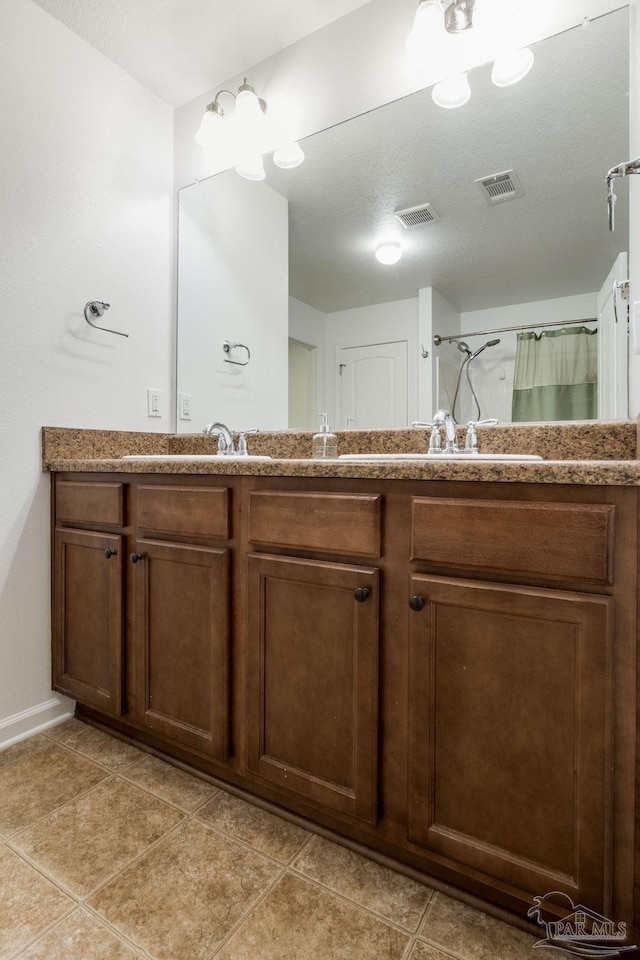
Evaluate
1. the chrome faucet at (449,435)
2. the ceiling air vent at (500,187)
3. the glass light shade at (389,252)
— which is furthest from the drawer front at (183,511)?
the ceiling air vent at (500,187)

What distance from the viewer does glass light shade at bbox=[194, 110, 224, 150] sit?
2.01 m

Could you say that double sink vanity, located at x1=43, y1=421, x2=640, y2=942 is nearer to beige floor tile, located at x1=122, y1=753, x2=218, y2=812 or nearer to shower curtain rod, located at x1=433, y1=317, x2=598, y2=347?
beige floor tile, located at x1=122, y1=753, x2=218, y2=812

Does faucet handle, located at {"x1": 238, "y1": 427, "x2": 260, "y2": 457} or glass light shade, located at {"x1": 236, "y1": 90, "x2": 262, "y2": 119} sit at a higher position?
glass light shade, located at {"x1": 236, "y1": 90, "x2": 262, "y2": 119}

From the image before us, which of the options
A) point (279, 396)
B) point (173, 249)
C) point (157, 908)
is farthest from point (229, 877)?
point (173, 249)

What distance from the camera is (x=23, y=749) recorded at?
1.57 m

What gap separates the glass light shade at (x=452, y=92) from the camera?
1.53 m

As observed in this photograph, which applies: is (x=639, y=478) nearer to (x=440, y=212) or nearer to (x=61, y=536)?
(x=440, y=212)

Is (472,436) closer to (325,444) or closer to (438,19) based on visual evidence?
(325,444)

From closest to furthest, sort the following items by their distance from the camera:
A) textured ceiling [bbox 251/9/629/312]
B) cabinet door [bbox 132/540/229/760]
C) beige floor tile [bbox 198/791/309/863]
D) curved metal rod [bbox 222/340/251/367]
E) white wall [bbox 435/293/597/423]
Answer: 1. beige floor tile [bbox 198/791/309/863]
2. cabinet door [bbox 132/540/229/760]
3. textured ceiling [bbox 251/9/629/312]
4. white wall [bbox 435/293/597/423]
5. curved metal rod [bbox 222/340/251/367]

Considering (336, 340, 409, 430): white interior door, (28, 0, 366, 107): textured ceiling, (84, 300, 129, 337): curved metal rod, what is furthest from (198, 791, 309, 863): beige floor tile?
(28, 0, 366, 107): textured ceiling

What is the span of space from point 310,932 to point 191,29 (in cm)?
263

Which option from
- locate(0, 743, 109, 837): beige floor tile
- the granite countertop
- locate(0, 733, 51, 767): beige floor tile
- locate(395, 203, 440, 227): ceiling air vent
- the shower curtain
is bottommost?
locate(0, 733, 51, 767): beige floor tile

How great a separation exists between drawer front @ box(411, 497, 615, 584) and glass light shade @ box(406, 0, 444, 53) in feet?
4.95

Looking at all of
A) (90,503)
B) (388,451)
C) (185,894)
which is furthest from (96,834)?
(388,451)
